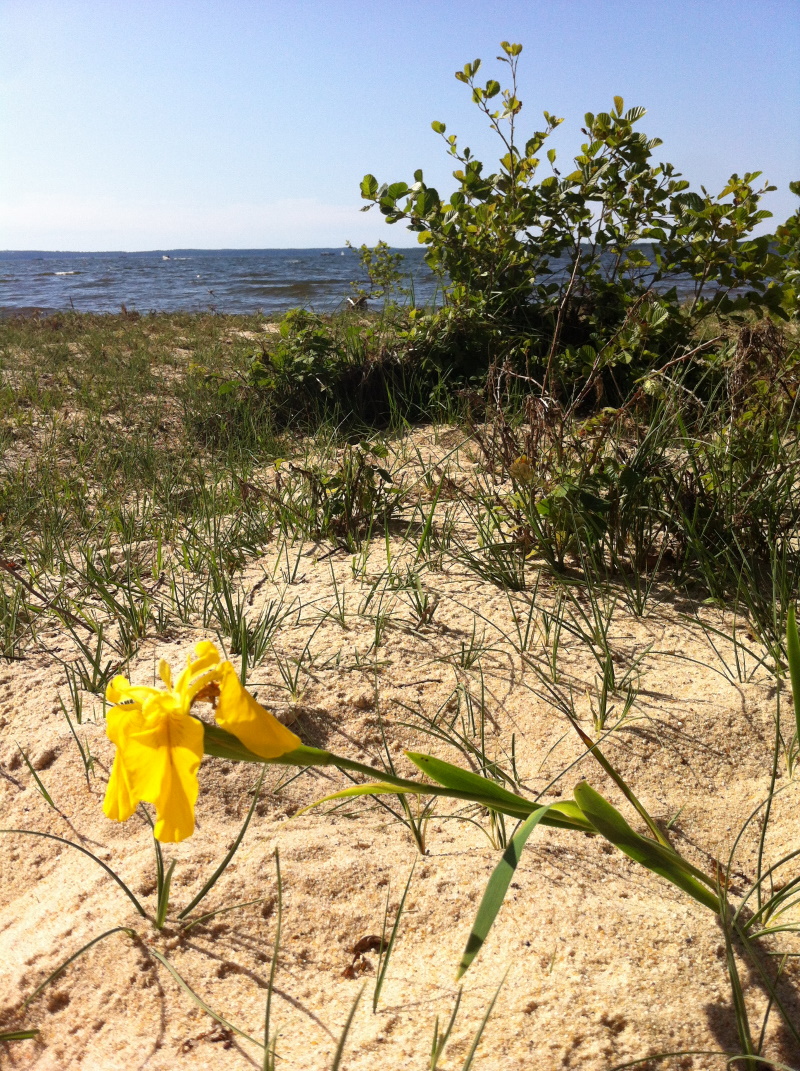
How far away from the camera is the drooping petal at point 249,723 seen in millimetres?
681

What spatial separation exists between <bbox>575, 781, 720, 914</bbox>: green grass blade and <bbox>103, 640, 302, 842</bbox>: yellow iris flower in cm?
41

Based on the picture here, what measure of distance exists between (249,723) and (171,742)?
0.08 meters

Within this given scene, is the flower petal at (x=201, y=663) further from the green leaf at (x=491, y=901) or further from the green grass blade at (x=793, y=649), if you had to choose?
the green grass blade at (x=793, y=649)

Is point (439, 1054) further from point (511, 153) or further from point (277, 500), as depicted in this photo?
point (511, 153)

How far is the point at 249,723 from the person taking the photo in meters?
0.69

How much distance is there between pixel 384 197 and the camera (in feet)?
13.6

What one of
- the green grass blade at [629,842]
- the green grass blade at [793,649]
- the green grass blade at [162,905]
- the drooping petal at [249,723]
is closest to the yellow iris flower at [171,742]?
the drooping petal at [249,723]

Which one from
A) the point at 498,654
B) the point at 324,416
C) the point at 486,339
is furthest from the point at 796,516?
the point at 324,416

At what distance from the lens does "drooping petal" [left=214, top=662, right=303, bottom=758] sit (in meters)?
0.68

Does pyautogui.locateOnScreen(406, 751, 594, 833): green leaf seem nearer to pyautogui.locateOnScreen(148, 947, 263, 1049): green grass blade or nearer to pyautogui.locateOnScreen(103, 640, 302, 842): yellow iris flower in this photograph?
pyautogui.locateOnScreen(103, 640, 302, 842): yellow iris flower

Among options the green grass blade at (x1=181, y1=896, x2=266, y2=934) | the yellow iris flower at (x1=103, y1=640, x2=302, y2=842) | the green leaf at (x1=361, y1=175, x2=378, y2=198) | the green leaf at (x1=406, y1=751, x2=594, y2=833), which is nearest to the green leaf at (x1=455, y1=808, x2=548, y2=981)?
the green leaf at (x1=406, y1=751, x2=594, y2=833)

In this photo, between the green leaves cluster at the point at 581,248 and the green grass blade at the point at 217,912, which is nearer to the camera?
the green grass blade at the point at 217,912

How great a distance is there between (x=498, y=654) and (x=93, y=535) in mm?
1942

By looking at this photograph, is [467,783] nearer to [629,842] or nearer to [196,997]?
[629,842]
